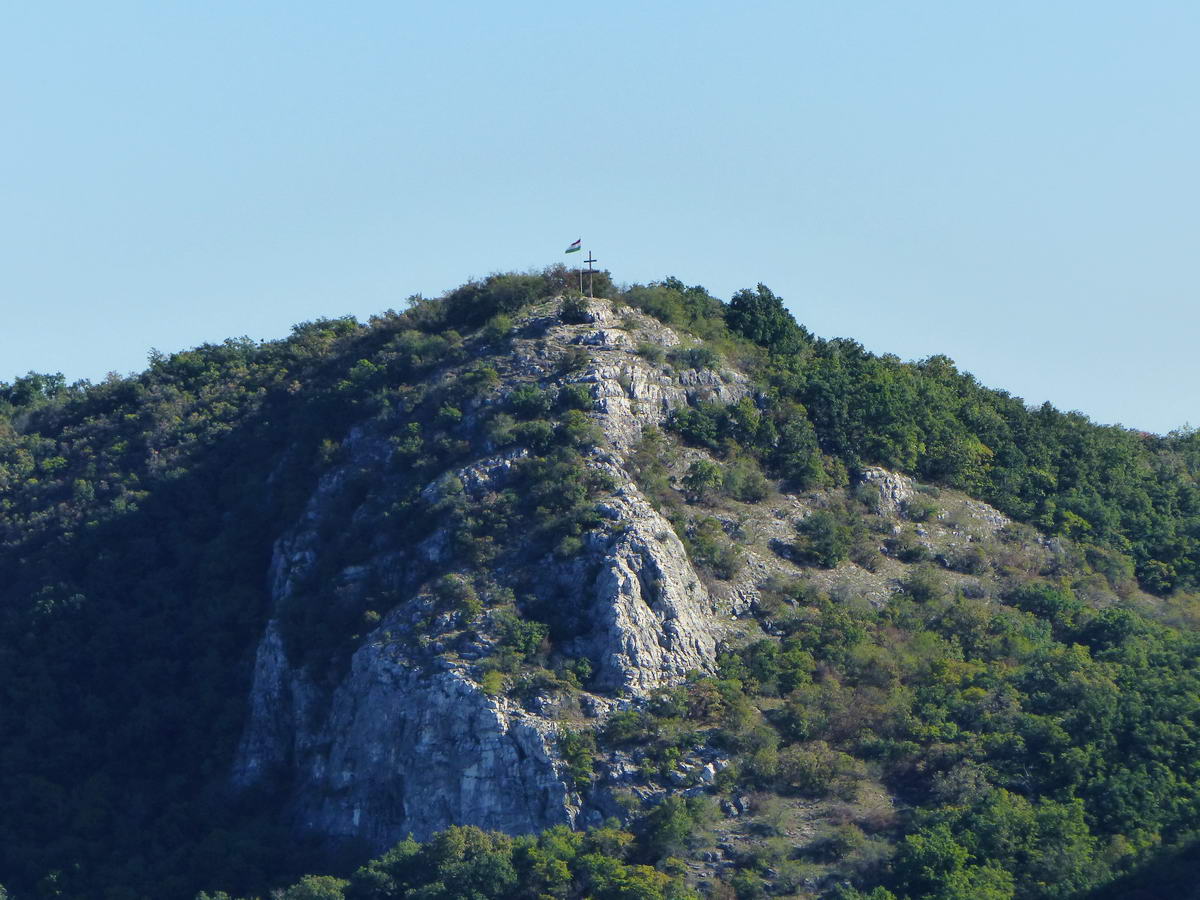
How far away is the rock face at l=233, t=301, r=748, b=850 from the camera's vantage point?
62000 mm

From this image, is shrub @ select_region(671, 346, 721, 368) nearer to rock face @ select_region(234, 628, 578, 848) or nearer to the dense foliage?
rock face @ select_region(234, 628, 578, 848)

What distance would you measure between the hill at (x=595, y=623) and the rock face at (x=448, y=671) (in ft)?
0.45

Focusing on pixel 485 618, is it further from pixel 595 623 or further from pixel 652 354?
pixel 652 354

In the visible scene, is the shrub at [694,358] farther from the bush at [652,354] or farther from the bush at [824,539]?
the bush at [824,539]

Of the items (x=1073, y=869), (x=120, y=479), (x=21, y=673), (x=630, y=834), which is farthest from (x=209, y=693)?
(x=1073, y=869)

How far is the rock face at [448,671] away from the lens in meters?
62.0

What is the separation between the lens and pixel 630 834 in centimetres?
6006

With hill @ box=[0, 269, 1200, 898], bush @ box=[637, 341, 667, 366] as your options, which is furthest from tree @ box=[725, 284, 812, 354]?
bush @ box=[637, 341, 667, 366]

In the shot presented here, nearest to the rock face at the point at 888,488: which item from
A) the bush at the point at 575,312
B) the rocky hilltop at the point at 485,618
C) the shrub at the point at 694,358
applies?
the rocky hilltop at the point at 485,618

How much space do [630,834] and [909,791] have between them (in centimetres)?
A: 921

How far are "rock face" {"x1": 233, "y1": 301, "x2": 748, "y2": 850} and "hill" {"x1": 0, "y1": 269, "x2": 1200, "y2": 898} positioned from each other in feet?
0.45

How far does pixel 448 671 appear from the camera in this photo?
6353 cm

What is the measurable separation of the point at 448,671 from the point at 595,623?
5194mm

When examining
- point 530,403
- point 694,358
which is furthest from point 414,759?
point 694,358
